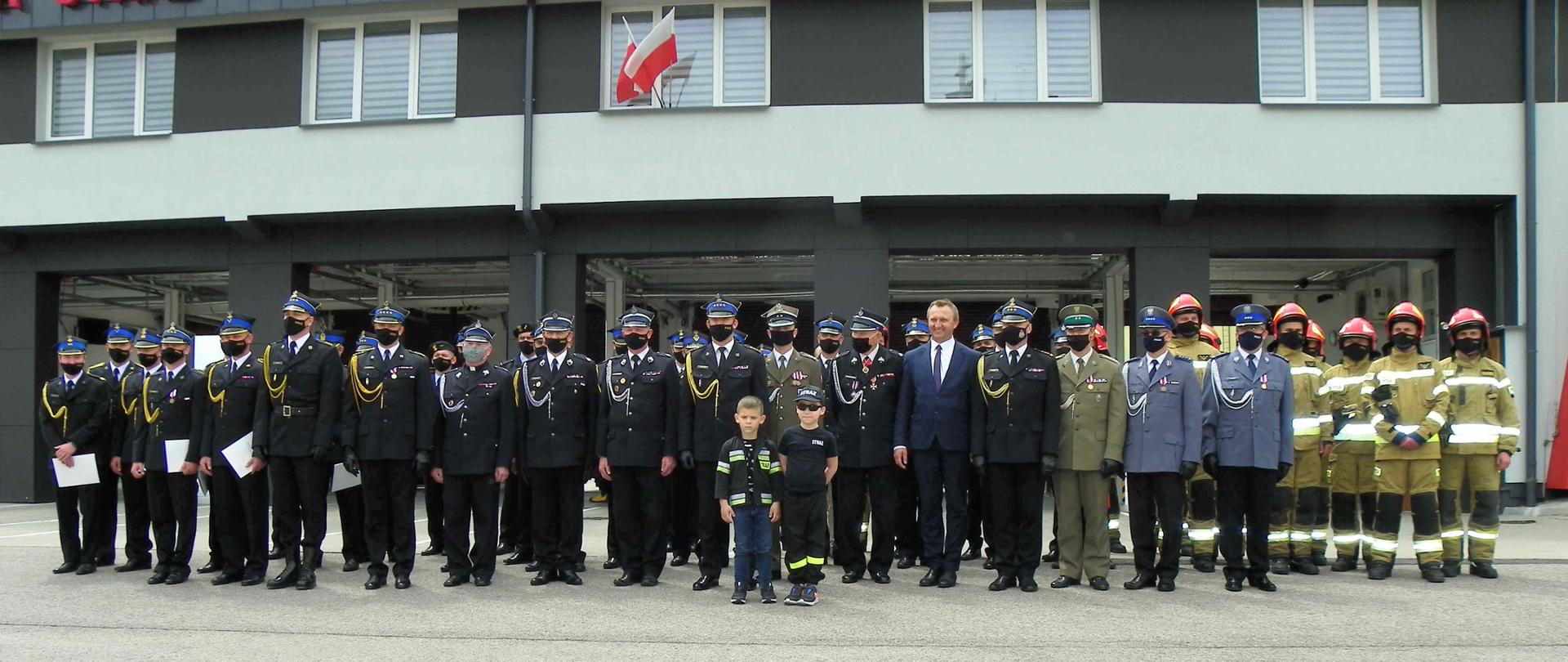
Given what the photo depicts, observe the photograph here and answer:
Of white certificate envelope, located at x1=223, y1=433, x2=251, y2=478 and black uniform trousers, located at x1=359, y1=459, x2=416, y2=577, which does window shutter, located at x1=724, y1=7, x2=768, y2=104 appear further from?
white certificate envelope, located at x1=223, y1=433, x2=251, y2=478

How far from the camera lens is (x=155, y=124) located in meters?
16.0

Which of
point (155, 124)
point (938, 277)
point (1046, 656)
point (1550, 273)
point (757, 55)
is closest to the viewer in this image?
point (1046, 656)

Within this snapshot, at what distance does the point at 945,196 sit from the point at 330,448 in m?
7.83

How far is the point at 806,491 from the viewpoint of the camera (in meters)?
7.93

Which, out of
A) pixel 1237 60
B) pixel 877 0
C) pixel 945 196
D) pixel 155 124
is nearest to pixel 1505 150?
pixel 1237 60

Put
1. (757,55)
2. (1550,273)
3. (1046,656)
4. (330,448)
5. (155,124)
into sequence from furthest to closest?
(155,124)
(757,55)
(1550,273)
(330,448)
(1046,656)

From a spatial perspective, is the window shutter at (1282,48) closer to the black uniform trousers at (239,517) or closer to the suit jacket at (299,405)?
the suit jacket at (299,405)

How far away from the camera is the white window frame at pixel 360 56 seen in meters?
15.2

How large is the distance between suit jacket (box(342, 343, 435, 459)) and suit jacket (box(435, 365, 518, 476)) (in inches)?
4.6

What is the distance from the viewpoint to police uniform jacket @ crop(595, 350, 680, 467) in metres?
8.50

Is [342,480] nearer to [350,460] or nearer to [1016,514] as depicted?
[350,460]

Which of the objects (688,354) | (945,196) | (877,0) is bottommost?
(688,354)

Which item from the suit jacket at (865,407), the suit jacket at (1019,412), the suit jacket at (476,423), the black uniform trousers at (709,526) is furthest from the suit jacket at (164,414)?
the suit jacket at (1019,412)

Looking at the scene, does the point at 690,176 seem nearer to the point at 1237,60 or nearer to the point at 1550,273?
the point at 1237,60
